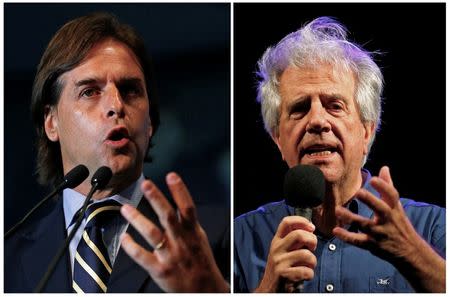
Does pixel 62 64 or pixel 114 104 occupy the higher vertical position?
pixel 62 64

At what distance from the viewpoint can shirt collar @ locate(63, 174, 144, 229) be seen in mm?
3096

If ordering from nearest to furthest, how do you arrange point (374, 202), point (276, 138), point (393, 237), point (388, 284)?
1. point (374, 202)
2. point (393, 237)
3. point (388, 284)
4. point (276, 138)

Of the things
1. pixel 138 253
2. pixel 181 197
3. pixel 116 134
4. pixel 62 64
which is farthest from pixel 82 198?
pixel 181 197

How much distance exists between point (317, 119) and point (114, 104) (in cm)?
86

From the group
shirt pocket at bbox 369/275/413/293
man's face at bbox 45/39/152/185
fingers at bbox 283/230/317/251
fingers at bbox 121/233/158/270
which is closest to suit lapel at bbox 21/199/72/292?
man's face at bbox 45/39/152/185

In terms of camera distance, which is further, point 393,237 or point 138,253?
point 393,237

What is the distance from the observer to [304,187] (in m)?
2.66

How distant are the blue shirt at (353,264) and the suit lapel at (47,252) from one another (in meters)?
0.73

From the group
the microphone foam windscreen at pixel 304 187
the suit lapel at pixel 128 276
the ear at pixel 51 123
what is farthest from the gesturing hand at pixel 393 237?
the ear at pixel 51 123

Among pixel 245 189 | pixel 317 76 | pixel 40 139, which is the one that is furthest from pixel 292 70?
pixel 40 139

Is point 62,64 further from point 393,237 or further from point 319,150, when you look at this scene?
point 393,237

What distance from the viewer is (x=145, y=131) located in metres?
3.14

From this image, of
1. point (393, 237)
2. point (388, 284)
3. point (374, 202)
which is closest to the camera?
point (374, 202)

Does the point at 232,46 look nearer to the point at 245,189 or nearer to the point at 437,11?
the point at 245,189
